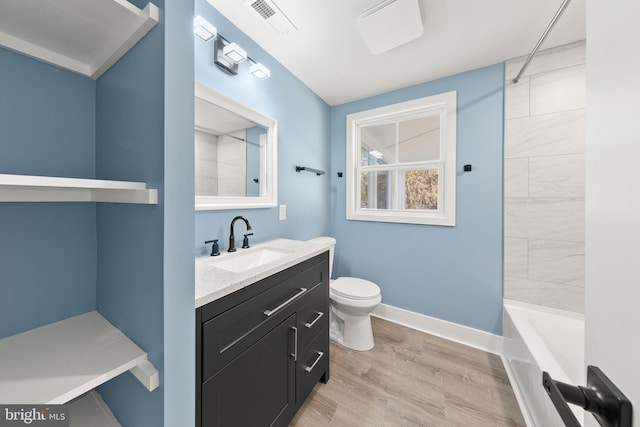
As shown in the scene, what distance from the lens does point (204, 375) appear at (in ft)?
2.48

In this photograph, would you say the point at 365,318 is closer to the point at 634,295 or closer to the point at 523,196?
the point at 523,196

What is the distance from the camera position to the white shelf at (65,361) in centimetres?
52

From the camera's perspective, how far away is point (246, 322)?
0.91 metres

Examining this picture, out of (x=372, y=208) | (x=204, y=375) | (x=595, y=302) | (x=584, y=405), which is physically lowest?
(x=204, y=375)

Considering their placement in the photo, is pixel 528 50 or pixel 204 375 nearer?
pixel 204 375

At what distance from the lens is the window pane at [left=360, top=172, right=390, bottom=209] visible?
254 cm

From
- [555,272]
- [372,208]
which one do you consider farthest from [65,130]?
[555,272]

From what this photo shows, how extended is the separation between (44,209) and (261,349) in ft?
3.03

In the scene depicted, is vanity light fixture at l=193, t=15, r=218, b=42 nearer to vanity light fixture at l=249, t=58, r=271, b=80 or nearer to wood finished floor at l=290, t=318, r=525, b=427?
vanity light fixture at l=249, t=58, r=271, b=80

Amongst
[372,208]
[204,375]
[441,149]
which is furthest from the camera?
[372,208]

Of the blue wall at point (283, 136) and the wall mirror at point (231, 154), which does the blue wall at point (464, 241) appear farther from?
the wall mirror at point (231, 154)

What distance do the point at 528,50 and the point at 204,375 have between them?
2851mm

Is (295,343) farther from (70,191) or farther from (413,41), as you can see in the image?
(413,41)

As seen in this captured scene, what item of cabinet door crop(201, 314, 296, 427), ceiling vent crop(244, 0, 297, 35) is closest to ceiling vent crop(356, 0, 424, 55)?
ceiling vent crop(244, 0, 297, 35)
